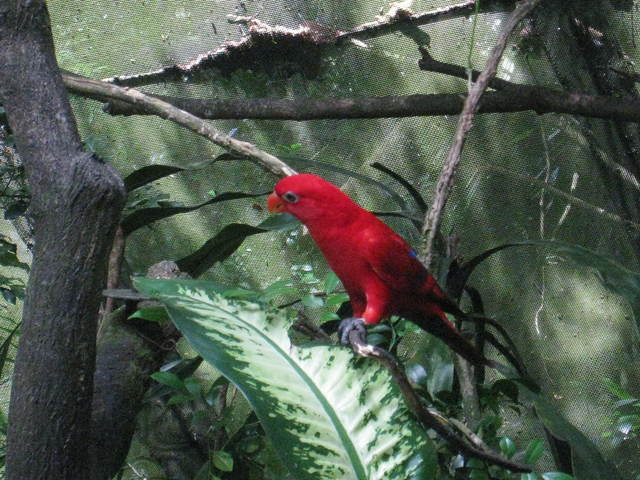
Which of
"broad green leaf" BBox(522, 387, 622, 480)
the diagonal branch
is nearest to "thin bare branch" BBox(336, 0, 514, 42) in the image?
the diagonal branch

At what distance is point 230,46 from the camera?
237 centimetres

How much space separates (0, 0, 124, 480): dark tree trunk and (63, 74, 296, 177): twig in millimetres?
465

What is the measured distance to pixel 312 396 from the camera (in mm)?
971

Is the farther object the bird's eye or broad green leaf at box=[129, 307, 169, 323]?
the bird's eye

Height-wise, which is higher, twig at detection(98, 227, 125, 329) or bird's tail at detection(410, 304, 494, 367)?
twig at detection(98, 227, 125, 329)

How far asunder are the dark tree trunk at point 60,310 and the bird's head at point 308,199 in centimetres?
47

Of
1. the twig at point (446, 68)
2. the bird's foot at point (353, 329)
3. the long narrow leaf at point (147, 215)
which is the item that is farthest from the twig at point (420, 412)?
the twig at point (446, 68)

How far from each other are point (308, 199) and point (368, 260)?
0.20 meters

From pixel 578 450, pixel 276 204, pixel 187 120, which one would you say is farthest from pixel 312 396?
pixel 187 120

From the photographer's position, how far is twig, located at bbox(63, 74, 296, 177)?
1.59 metres

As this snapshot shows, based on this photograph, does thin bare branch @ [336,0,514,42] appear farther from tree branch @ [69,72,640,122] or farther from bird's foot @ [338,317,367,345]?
bird's foot @ [338,317,367,345]

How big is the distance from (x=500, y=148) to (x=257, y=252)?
0.99 meters

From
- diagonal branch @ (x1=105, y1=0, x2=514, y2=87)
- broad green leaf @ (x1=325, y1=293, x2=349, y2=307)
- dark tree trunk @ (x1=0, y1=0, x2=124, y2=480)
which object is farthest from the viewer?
diagonal branch @ (x1=105, y1=0, x2=514, y2=87)

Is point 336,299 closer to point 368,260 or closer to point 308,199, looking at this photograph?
point 368,260
